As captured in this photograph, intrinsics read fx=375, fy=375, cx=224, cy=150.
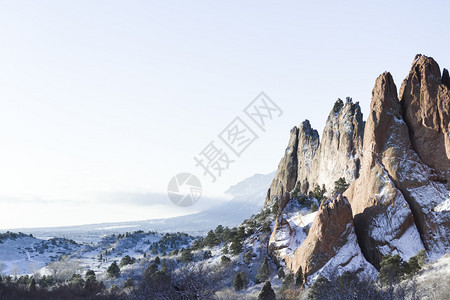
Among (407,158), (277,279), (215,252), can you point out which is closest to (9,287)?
(215,252)

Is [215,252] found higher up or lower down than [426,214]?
lower down

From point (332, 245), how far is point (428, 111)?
25347 mm

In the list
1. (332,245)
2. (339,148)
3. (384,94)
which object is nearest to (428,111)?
(384,94)

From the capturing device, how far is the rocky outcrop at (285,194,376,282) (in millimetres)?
54406

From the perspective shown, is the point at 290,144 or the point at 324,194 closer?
the point at 324,194

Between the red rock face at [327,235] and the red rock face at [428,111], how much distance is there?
14.4m

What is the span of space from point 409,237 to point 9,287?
71.3m

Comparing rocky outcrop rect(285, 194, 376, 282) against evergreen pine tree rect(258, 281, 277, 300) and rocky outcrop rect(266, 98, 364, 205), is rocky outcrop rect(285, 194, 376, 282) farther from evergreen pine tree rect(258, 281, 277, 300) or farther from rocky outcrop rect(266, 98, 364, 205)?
rocky outcrop rect(266, 98, 364, 205)

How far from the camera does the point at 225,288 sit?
63.3 metres

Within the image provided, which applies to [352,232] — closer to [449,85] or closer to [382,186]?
[382,186]

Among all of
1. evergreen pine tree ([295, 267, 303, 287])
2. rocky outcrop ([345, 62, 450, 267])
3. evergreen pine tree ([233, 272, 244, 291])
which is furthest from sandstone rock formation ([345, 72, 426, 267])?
evergreen pine tree ([233, 272, 244, 291])

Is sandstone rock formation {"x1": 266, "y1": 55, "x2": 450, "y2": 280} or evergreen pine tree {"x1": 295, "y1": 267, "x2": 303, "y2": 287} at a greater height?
sandstone rock formation {"x1": 266, "y1": 55, "x2": 450, "y2": 280}

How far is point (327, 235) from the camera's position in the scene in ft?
186

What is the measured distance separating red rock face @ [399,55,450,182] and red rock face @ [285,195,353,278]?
14.4 m
